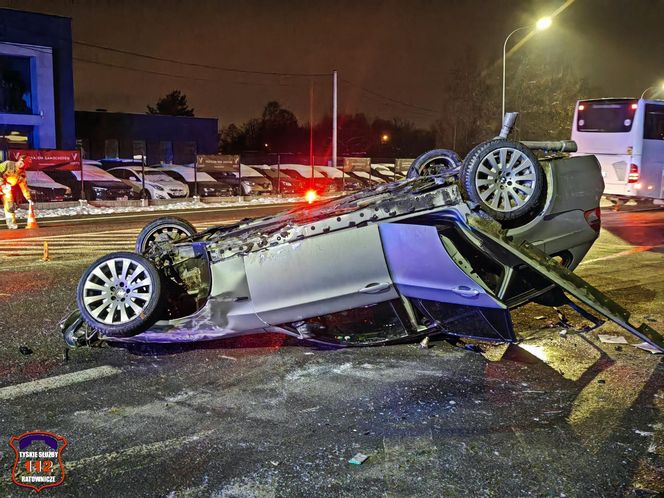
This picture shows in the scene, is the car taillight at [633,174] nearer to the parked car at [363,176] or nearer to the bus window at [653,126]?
the bus window at [653,126]

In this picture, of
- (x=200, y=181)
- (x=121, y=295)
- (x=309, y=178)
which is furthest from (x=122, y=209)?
(x=121, y=295)

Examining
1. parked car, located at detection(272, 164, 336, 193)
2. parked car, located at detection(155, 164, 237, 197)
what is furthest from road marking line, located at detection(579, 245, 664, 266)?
parked car, located at detection(272, 164, 336, 193)

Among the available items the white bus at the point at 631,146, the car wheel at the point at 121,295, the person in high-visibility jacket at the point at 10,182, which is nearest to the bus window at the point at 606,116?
the white bus at the point at 631,146

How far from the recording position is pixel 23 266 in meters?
9.32

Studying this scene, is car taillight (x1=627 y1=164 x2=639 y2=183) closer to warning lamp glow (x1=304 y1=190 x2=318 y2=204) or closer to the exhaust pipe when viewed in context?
warning lamp glow (x1=304 y1=190 x2=318 y2=204)

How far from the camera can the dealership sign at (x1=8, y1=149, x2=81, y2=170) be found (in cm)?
2005

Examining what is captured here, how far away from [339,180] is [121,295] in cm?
2459

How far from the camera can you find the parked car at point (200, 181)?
78.1ft

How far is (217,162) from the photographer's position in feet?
81.7

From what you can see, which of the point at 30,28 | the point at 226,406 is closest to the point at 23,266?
the point at 226,406

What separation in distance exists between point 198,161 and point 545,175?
20735 millimetres

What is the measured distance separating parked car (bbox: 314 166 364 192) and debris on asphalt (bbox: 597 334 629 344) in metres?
23.1

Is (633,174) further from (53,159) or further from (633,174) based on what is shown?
(53,159)

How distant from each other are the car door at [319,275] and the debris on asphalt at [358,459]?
56.7 inches
